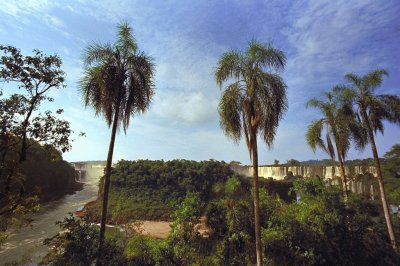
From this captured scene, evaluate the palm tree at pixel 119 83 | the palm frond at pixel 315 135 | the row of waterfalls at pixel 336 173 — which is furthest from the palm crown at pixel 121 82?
the row of waterfalls at pixel 336 173

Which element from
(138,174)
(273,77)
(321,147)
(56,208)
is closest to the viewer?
(273,77)

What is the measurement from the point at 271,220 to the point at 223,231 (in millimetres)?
2575

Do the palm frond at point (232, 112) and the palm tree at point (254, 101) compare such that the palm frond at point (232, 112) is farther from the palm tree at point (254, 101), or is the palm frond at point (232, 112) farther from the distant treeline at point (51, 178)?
the distant treeline at point (51, 178)

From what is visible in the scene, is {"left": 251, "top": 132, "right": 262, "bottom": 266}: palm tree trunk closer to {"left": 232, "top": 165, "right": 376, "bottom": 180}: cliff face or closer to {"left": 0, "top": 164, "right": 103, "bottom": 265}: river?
{"left": 0, "top": 164, "right": 103, "bottom": 265}: river

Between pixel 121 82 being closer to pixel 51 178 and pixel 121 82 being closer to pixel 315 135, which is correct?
pixel 315 135

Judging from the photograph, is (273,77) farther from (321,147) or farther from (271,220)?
(321,147)

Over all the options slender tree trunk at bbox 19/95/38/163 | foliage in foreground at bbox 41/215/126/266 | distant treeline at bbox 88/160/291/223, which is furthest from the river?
distant treeline at bbox 88/160/291/223

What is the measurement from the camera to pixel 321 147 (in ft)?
76.4

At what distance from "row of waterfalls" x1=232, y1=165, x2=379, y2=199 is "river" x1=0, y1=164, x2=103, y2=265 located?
31.4 m

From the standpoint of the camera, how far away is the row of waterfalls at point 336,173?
5547 centimetres

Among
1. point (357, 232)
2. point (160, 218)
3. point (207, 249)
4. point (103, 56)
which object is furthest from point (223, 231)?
point (160, 218)

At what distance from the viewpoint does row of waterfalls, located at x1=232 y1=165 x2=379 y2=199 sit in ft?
182

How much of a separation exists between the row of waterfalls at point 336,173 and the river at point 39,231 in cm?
3141

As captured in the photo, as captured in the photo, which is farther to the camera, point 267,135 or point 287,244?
point 287,244
